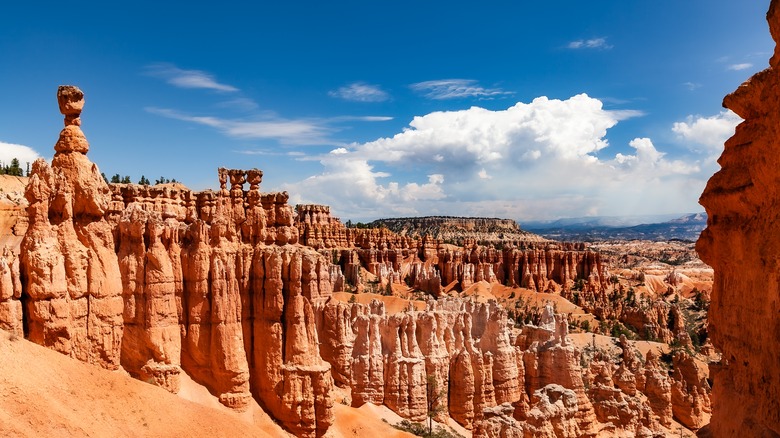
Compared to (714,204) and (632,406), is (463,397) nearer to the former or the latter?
(632,406)

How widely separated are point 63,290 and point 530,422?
15.9 metres

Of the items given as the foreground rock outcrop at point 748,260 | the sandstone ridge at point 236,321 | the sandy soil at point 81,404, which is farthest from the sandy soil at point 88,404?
the foreground rock outcrop at point 748,260

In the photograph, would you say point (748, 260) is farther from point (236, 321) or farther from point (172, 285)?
point (236, 321)

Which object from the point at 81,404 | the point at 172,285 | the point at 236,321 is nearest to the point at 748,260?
the point at 81,404

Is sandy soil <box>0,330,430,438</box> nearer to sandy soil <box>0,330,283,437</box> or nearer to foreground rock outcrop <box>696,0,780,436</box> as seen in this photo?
sandy soil <box>0,330,283,437</box>

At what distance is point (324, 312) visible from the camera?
33594 mm

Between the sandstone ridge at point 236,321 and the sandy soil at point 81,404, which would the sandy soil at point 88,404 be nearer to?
the sandy soil at point 81,404

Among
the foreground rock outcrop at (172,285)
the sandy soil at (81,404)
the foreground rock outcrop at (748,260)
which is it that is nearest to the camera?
the foreground rock outcrop at (748,260)

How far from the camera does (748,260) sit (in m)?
8.91

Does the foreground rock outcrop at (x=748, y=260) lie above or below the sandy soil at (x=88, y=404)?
above

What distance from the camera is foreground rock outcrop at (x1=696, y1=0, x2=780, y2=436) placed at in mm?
8031

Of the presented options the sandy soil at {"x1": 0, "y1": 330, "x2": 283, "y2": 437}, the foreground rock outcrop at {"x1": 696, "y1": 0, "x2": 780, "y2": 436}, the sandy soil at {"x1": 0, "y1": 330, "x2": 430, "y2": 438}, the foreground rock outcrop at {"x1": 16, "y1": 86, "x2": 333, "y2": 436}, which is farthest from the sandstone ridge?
the foreground rock outcrop at {"x1": 696, "y1": 0, "x2": 780, "y2": 436}

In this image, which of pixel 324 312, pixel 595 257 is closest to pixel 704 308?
pixel 595 257

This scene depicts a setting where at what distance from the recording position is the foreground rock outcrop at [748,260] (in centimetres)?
803
